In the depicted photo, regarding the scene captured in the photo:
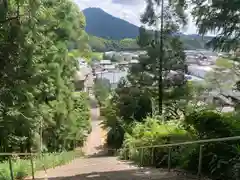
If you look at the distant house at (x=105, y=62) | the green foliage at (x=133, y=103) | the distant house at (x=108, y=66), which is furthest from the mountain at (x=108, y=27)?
the green foliage at (x=133, y=103)

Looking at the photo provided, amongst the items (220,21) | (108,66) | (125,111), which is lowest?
(125,111)

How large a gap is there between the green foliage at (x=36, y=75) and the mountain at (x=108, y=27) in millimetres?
113107

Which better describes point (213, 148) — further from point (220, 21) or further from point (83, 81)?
point (83, 81)

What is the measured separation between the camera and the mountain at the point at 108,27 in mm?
147375

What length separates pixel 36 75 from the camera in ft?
56.8

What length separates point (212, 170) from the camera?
5855 mm

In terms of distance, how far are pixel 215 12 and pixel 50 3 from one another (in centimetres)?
1461

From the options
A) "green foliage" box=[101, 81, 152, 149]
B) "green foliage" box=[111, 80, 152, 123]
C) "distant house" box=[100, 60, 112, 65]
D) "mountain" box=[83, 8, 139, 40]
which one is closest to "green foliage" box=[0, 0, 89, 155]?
"green foliage" box=[101, 81, 152, 149]

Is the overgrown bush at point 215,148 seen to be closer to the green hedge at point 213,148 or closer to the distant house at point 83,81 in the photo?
the green hedge at point 213,148

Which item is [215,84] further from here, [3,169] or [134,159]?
[3,169]

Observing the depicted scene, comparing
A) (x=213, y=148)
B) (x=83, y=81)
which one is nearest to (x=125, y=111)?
A: (x=213, y=148)

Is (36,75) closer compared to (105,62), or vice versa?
(36,75)

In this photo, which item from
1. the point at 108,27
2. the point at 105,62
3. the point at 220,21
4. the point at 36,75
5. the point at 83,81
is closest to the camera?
the point at 220,21

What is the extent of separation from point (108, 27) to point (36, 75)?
154 m
